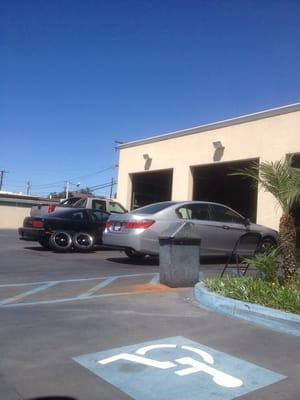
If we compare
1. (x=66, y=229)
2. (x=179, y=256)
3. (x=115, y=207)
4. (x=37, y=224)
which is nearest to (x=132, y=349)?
(x=179, y=256)

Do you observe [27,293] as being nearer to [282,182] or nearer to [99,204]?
[282,182]

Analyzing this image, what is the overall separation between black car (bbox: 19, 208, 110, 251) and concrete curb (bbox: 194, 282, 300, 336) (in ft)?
25.6

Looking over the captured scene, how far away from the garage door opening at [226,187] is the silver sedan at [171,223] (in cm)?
685

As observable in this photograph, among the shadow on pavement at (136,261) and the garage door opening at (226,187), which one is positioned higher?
the garage door opening at (226,187)

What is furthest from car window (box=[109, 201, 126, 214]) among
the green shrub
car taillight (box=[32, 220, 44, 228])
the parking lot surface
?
the green shrub

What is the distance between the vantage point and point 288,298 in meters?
6.52

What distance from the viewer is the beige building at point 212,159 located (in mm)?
17297

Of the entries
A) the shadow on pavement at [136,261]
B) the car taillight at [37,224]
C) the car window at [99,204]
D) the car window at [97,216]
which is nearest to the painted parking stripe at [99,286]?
the shadow on pavement at [136,261]

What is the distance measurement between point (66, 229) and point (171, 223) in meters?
4.18

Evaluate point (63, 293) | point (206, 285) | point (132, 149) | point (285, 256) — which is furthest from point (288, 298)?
point (132, 149)

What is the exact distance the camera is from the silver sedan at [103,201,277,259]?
11797mm

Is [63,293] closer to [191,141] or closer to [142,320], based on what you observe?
[142,320]

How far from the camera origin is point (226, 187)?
2803cm

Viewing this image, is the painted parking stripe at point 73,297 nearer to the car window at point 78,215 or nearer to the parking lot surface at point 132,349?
the parking lot surface at point 132,349
